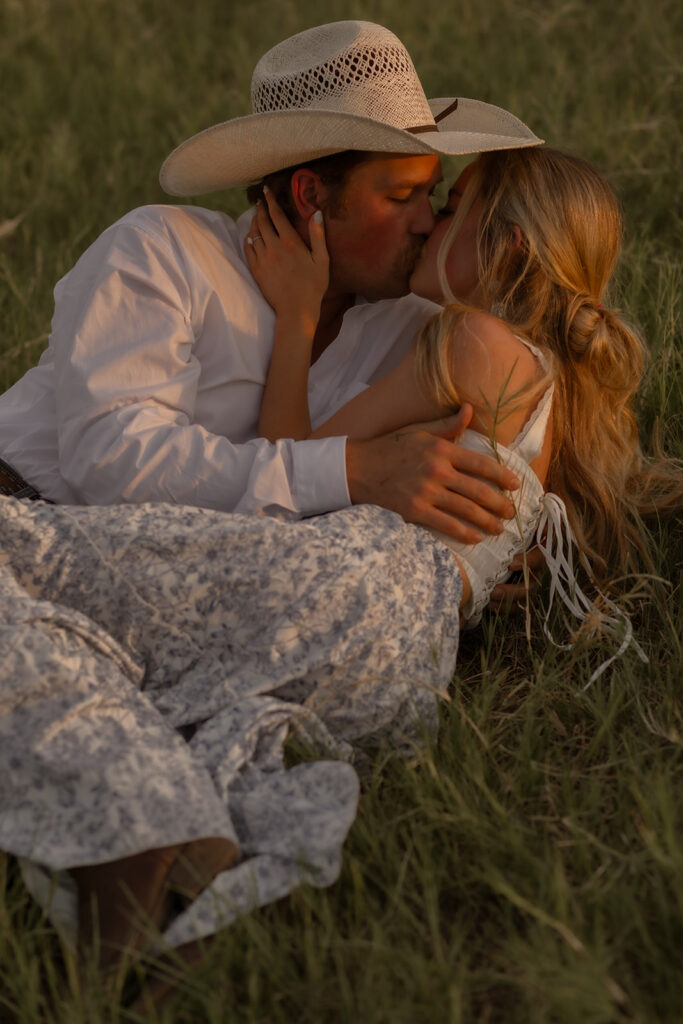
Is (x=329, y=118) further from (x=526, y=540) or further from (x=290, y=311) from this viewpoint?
(x=526, y=540)

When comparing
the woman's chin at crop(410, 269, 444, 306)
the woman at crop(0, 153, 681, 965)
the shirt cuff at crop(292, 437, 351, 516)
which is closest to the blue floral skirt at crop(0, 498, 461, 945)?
the woman at crop(0, 153, 681, 965)

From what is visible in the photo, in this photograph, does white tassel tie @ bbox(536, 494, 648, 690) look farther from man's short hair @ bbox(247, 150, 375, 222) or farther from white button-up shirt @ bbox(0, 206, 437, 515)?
man's short hair @ bbox(247, 150, 375, 222)

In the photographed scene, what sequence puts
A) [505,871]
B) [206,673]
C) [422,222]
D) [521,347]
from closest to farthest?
[505,871] → [206,673] → [521,347] → [422,222]

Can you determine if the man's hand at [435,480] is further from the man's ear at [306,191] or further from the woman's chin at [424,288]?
the man's ear at [306,191]

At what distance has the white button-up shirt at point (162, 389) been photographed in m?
2.66

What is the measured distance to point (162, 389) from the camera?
2730mm

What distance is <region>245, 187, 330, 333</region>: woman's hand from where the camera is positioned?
9.74 ft

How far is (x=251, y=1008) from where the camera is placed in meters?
1.82

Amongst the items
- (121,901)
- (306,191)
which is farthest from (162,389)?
(121,901)

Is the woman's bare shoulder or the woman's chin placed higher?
the woman's chin

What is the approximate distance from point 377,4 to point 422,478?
15.7 feet

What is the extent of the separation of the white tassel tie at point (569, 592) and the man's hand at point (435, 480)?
7.2 inches

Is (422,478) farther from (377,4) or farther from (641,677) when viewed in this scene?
(377,4)

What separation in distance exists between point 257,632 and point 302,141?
1.19 meters
